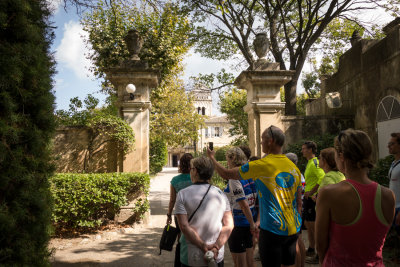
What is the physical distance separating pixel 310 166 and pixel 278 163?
216cm

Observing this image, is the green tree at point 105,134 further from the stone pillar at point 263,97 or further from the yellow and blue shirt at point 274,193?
the yellow and blue shirt at point 274,193

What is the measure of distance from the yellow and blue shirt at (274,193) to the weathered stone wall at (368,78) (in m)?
6.81

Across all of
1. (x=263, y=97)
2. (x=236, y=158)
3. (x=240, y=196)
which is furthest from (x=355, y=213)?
(x=263, y=97)

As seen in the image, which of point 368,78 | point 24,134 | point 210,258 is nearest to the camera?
point 210,258

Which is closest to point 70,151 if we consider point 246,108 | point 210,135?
point 246,108

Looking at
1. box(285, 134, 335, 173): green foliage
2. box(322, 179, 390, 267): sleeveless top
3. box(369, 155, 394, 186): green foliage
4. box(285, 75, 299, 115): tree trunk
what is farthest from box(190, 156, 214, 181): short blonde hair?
box(285, 75, 299, 115): tree trunk

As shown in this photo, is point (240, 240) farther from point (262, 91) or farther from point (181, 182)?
point (262, 91)

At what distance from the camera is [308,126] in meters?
8.38

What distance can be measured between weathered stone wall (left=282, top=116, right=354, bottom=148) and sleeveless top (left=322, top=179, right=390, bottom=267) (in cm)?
659

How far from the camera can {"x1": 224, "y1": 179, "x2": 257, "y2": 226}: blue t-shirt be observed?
3.33 m

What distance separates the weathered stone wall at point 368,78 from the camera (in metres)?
8.38

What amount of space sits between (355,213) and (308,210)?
3.00 metres

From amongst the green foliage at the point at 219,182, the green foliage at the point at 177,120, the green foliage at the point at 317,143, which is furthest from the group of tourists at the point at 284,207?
the green foliage at the point at 177,120

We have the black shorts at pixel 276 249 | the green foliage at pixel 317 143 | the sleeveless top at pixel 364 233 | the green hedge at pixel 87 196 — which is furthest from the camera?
the green foliage at pixel 317 143
